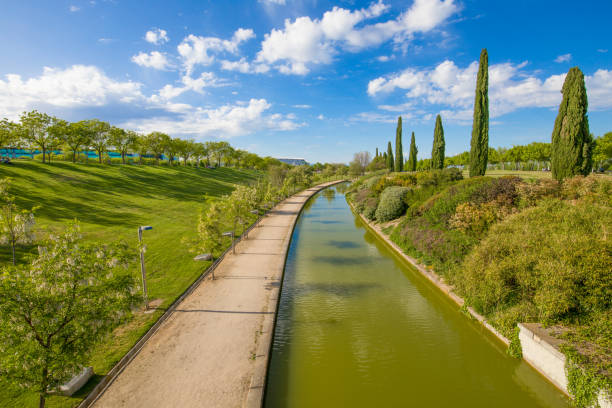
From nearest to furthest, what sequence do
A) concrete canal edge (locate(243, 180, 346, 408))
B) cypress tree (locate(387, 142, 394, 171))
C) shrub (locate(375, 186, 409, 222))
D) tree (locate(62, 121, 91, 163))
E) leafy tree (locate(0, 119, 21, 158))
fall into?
concrete canal edge (locate(243, 180, 346, 408)) < shrub (locate(375, 186, 409, 222)) < leafy tree (locate(0, 119, 21, 158)) < tree (locate(62, 121, 91, 163)) < cypress tree (locate(387, 142, 394, 171))

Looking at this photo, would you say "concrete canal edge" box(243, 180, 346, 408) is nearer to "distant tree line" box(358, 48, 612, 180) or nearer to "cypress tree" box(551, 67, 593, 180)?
"distant tree line" box(358, 48, 612, 180)

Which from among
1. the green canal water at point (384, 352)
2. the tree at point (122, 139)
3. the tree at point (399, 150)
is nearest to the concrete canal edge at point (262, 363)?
the green canal water at point (384, 352)

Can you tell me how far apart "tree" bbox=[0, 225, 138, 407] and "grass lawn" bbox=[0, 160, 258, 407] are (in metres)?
0.64

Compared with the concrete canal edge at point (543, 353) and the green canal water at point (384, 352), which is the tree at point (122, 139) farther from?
the concrete canal edge at point (543, 353)

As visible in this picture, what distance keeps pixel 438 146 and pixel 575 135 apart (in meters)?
21.1

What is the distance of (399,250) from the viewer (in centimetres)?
1844

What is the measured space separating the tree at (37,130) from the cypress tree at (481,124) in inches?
2038

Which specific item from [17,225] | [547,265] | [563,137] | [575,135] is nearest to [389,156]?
[563,137]

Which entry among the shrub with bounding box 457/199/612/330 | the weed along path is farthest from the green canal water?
the shrub with bounding box 457/199/612/330

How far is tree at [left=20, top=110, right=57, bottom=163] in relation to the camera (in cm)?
3594

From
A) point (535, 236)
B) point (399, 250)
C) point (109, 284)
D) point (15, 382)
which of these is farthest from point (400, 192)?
point (15, 382)

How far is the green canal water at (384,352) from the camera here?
23.9 ft

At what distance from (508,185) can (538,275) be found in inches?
350

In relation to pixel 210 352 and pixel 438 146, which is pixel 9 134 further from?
pixel 438 146
